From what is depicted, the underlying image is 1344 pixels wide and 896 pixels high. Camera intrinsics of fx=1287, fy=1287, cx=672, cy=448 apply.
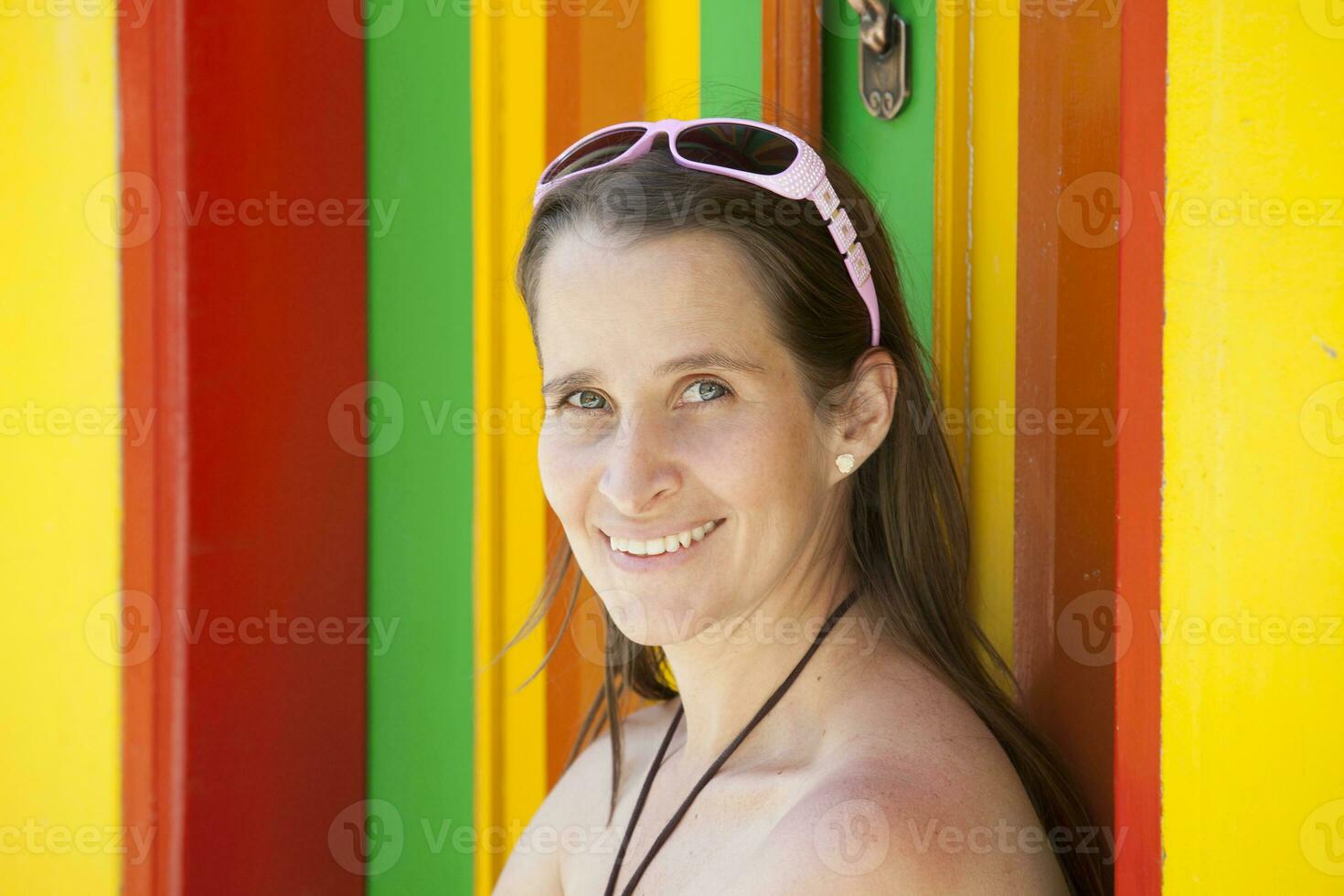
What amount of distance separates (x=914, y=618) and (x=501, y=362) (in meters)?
1.07

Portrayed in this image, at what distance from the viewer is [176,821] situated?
213cm

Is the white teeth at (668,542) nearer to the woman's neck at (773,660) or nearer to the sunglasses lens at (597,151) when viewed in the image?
the woman's neck at (773,660)

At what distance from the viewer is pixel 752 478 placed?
58.3 inches

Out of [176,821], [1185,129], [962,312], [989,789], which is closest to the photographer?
[1185,129]

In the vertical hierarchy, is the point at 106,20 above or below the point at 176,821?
above

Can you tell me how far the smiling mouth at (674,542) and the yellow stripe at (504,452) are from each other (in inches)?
32.2

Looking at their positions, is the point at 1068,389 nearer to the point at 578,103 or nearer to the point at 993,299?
the point at 993,299

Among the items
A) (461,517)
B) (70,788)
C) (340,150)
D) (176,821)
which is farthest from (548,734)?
(340,150)

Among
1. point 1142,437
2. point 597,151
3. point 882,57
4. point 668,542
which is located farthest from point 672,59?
point 1142,437

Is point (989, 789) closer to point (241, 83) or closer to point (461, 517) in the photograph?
point (461, 517)

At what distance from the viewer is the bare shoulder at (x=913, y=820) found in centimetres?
121

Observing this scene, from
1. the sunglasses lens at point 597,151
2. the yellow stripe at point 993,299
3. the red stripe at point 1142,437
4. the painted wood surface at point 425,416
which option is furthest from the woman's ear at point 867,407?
the painted wood surface at point 425,416

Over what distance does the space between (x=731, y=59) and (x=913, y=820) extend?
128 centimetres

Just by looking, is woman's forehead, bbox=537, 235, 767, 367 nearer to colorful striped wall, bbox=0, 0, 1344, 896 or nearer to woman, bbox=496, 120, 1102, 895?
woman, bbox=496, 120, 1102, 895
